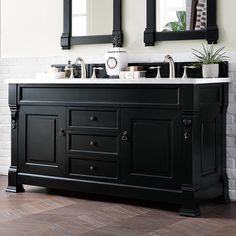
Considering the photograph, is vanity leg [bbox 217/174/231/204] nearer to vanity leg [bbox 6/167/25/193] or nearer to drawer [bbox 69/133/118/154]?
drawer [bbox 69/133/118/154]

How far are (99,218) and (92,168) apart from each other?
25.5 inches

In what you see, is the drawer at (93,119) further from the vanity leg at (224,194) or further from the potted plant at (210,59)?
the vanity leg at (224,194)

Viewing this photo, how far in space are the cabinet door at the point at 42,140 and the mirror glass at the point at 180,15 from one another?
112 cm

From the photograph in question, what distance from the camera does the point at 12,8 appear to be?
6105 millimetres

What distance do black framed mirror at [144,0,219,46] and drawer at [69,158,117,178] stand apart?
44.4 inches

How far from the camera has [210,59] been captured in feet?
15.9

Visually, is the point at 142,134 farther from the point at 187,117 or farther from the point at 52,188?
the point at 52,188

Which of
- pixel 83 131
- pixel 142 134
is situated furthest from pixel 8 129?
pixel 142 134

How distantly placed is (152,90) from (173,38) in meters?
0.75

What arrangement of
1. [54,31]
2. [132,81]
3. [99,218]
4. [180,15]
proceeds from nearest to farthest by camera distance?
[99,218]
[132,81]
[180,15]
[54,31]

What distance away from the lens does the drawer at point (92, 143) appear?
189 inches

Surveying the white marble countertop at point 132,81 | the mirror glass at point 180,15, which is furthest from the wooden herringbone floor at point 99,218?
the mirror glass at point 180,15

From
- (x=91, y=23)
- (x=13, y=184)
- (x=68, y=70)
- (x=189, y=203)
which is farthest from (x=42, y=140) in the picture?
(x=189, y=203)

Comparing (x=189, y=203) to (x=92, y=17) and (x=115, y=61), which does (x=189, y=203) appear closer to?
(x=115, y=61)
